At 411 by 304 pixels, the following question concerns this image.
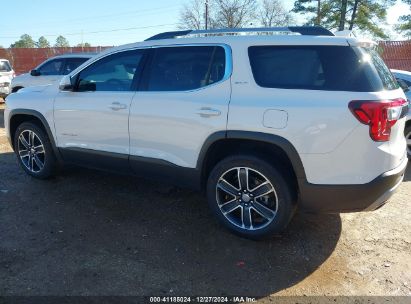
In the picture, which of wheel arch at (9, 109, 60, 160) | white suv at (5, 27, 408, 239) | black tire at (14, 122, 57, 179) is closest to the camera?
white suv at (5, 27, 408, 239)

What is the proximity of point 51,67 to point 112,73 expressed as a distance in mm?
7359

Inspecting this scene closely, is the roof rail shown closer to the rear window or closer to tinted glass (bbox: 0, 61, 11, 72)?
the rear window

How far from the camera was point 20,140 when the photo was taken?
537 centimetres

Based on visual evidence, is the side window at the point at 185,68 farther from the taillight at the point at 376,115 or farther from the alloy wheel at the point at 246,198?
the taillight at the point at 376,115

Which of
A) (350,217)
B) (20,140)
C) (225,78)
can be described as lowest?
(350,217)

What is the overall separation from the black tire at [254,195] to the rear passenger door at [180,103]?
300 millimetres

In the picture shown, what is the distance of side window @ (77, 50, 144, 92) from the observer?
14.1 ft

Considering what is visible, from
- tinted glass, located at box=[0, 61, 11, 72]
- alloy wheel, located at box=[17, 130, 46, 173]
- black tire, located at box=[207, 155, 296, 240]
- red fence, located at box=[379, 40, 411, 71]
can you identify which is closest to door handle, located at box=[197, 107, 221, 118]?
black tire, located at box=[207, 155, 296, 240]

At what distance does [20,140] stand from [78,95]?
1335mm

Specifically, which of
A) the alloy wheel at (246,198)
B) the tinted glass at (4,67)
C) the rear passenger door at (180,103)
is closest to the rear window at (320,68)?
the rear passenger door at (180,103)

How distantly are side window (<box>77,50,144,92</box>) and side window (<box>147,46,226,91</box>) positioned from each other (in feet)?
0.85

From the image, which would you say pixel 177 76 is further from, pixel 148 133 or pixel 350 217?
pixel 350 217

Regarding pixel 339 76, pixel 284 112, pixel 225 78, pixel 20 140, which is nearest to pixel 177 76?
pixel 225 78

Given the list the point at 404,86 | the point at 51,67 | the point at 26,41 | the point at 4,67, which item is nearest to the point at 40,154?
the point at 404,86
